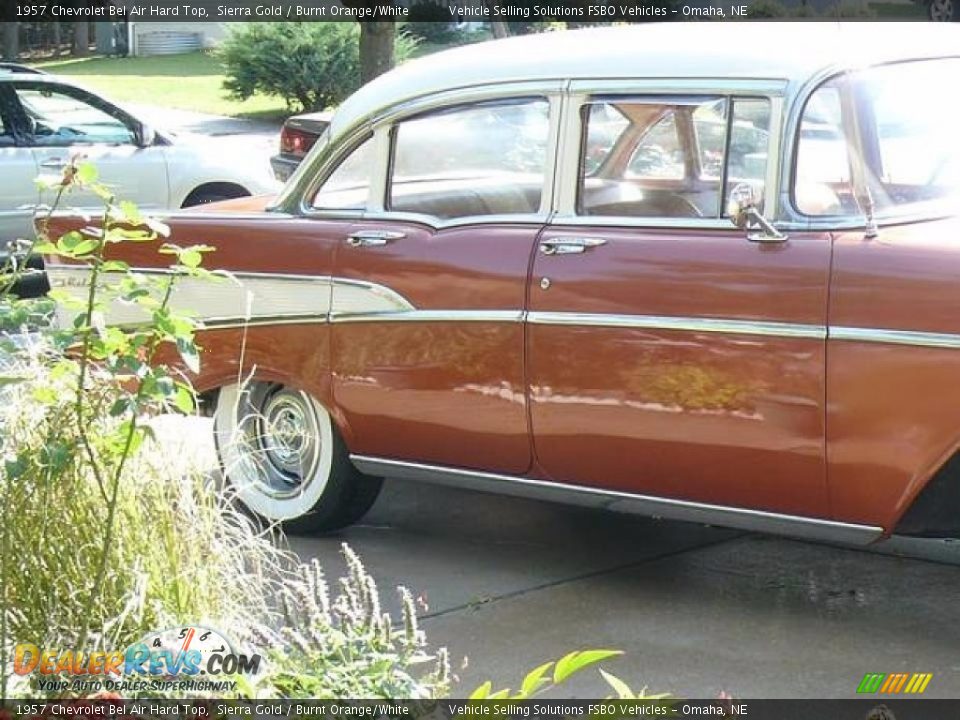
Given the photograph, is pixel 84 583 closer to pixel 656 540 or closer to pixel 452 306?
pixel 452 306

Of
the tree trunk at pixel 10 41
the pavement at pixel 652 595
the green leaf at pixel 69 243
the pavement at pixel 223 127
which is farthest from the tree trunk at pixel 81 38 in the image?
the green leaf at pixel 69 243

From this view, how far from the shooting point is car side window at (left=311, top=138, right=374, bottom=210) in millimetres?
6223

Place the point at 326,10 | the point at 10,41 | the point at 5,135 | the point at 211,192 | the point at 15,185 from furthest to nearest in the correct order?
the point at 10,41, the point at 326,10, the point at 211,192, the point at 5,135, the point at 15,185

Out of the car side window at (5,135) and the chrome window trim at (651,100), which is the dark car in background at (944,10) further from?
the chrome window trim at (651,100)

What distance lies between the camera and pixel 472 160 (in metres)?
5.99

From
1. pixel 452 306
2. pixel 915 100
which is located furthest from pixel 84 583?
pixel 915 100

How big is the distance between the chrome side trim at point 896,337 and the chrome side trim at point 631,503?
0.57 metres

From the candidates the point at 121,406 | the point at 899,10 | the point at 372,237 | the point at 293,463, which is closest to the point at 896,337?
the point at 372,237

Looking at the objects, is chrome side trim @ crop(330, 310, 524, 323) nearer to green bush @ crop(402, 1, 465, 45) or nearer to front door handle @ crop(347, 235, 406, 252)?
front door handle @ crop(347, 235, 406, 252)

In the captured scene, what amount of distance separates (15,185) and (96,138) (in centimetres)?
78

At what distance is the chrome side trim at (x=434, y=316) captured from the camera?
218 inches

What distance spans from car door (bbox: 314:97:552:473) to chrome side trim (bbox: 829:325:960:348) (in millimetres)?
1136

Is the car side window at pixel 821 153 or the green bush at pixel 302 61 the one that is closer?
the car side window at pixel 821 153

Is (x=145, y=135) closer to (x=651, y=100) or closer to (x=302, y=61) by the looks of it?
(x=651, y=100)
